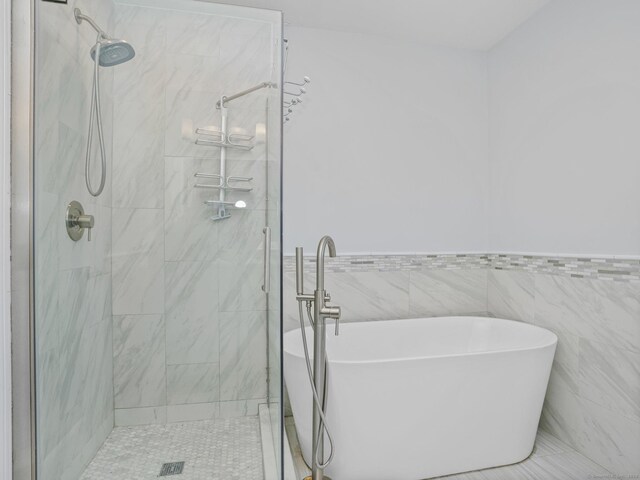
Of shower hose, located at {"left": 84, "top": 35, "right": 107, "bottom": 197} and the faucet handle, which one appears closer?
the faucet handle

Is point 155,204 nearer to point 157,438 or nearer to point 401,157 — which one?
point 157,438

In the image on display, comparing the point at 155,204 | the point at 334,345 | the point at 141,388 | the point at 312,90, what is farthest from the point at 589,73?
the point at 141,388

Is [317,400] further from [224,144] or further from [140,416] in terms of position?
[224,144]

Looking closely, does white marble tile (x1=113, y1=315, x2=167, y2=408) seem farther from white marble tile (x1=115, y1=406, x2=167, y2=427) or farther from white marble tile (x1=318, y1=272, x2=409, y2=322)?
white marble tile (x1=318, y1=272, x2=409, y2=322)

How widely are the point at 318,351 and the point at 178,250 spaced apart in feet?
2.71

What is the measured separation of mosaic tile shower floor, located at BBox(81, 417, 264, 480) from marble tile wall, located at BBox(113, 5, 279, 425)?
0.17ft

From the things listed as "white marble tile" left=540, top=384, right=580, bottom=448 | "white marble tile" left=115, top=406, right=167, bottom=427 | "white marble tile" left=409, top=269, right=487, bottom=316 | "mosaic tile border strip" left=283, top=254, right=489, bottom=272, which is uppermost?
"mosaic tile border strip" left=283, top=254, right=489, bottom=272

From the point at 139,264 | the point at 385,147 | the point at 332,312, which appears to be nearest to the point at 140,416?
the point at 139,264

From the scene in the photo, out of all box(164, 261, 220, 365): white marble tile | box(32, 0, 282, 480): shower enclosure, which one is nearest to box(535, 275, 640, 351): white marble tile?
box(32, 0, 282, 480): shower enclosure

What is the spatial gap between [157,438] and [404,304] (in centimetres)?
165

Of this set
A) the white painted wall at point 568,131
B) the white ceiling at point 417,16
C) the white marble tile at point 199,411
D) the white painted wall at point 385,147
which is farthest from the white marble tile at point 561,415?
the white ceiling at point 417,16

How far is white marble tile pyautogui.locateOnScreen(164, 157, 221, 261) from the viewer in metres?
1.81

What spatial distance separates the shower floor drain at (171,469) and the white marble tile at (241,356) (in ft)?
1.08
